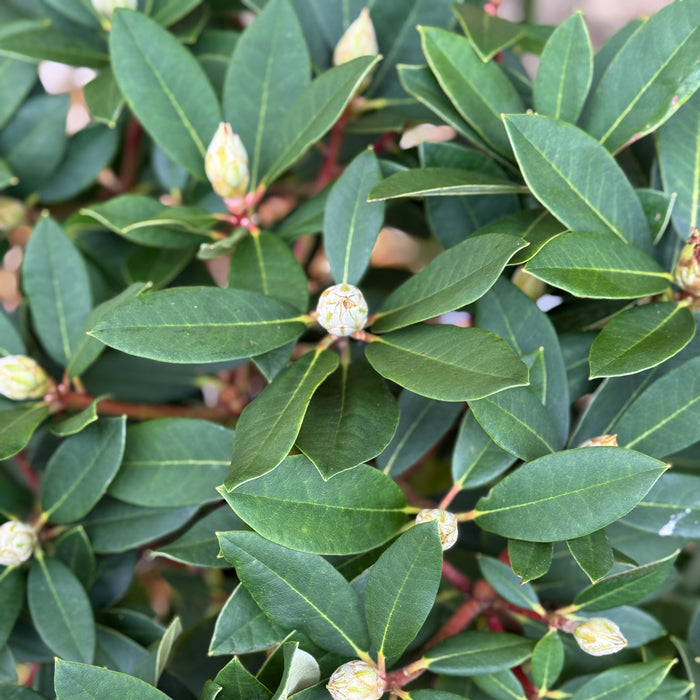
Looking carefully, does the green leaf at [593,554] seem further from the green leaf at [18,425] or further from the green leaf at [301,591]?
the green leaf at [18,425]

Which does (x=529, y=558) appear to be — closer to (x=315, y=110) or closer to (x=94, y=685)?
(x=94, y=685)

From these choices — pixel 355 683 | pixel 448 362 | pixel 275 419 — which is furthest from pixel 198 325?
pixel 355 683

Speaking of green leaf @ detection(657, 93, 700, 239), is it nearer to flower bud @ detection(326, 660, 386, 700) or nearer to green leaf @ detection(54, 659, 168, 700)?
→ flower bud @ detection(326, 660, 386, 700)

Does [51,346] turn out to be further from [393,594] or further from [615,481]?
[615,481]

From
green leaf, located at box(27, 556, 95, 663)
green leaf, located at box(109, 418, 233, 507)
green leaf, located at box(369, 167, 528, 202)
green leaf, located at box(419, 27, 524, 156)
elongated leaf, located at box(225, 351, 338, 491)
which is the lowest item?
green leaf, located at box(27, 556, 95, 663)

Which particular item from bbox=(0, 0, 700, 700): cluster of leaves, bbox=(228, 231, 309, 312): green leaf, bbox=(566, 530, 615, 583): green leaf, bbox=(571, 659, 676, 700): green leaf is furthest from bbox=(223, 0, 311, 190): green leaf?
bbox=(571, 659, 676, 700): green leaf

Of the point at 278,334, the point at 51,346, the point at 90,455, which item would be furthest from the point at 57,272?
the point at 278,334
